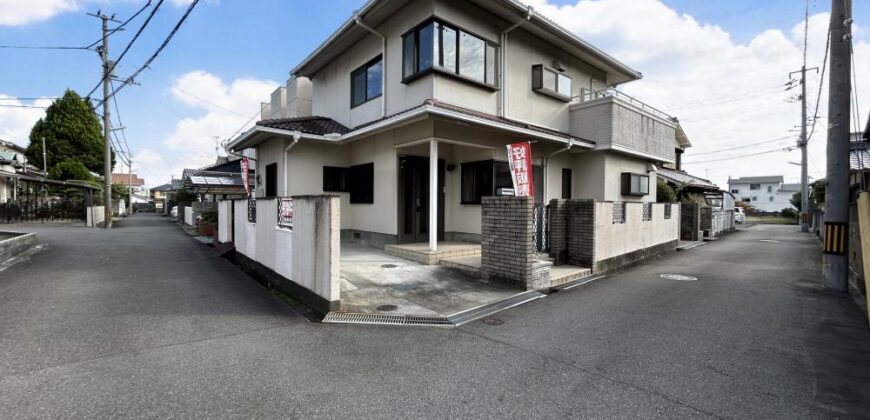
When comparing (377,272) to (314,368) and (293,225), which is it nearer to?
(293,225)

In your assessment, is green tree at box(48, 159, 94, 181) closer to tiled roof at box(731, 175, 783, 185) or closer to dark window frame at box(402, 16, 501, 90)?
dark window frame at box(402, 16, 501, 90)

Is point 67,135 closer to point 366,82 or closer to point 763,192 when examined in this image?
point 366,82

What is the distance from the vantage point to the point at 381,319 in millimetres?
4832

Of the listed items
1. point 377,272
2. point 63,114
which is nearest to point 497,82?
point 377,272

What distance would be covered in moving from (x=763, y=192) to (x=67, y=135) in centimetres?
9262

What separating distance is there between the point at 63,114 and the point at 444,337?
44783 millimetres

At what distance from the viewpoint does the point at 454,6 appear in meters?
8.40

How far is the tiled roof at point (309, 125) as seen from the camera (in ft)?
30.9

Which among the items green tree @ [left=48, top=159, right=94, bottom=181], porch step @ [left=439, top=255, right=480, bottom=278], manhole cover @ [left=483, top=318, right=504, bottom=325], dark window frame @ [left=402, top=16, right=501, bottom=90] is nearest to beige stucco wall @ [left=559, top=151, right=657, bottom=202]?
dark window frame @ [left=402, top=16, right=501, bottom=90]

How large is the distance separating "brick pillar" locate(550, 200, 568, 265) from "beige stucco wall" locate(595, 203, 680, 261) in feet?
2.20

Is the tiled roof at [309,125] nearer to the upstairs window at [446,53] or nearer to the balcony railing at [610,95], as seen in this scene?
the upstairs window at [446,53]

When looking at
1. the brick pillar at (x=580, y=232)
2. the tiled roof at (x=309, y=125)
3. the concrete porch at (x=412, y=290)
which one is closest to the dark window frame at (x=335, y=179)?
the tiled roof at (x=309, y=125)

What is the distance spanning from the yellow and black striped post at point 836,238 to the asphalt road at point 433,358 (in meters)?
1.21

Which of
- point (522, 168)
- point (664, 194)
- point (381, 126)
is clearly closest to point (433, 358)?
point (522, 168)
